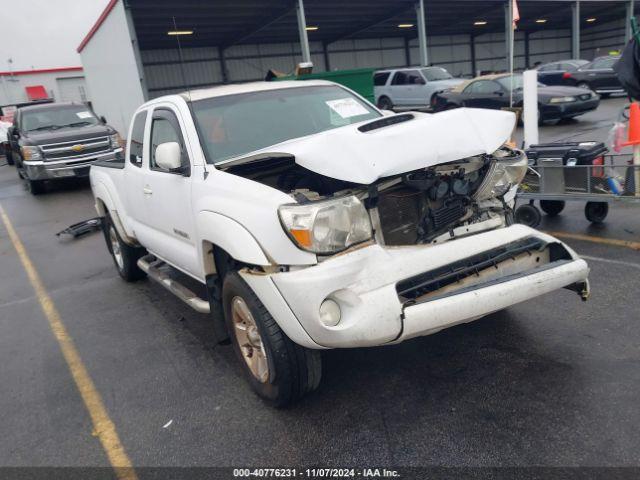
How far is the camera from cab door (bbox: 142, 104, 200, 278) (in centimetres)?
371

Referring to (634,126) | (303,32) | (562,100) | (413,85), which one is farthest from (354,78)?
(634,126)

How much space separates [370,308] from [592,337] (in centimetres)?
182

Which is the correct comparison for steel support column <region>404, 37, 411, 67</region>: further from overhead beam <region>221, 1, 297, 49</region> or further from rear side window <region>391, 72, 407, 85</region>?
rear side window <region>391, 72, 407, 85</region>

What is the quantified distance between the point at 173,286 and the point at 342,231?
203 centimetres

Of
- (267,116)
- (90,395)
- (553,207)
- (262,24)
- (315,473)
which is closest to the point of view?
(315,473)

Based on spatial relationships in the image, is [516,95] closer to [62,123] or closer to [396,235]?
[62,123]

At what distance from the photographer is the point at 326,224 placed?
2732mm

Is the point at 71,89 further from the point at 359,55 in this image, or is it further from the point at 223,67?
the point at 359,55

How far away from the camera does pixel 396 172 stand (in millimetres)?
2811

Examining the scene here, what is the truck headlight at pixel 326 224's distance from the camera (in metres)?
2.69

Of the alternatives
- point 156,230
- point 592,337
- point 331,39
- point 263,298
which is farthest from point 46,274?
point 331,39

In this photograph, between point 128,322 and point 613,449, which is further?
point 128,322

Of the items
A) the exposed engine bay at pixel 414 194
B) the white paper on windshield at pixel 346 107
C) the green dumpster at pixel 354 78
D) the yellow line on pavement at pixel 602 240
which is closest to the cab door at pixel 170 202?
the exposed engine bay at pixel 414 194

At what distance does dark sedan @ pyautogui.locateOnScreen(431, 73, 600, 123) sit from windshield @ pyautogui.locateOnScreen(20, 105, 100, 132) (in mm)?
10649
